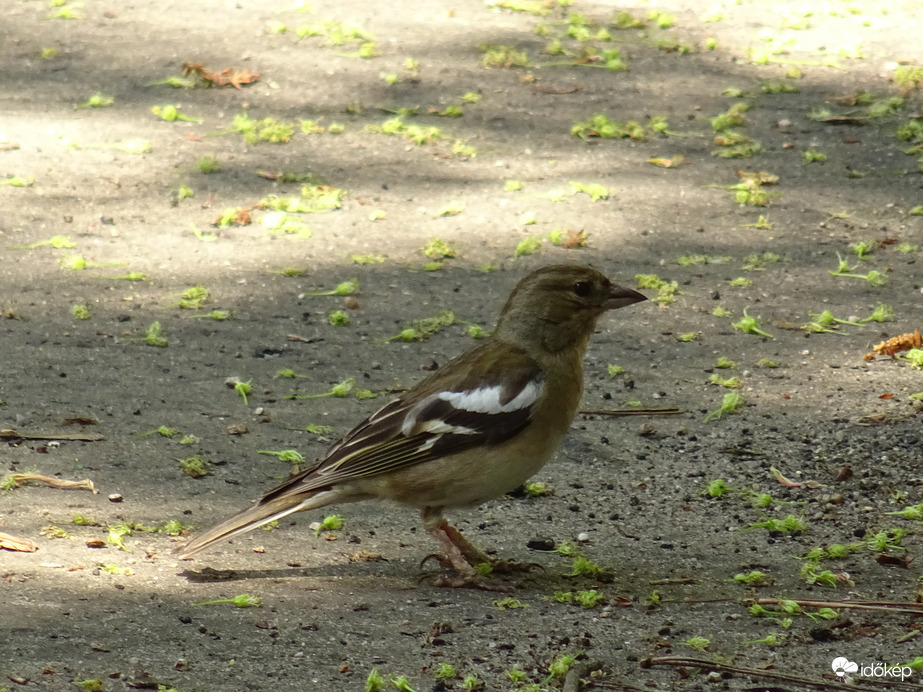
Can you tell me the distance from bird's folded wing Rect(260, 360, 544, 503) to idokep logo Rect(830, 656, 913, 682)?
1.49m

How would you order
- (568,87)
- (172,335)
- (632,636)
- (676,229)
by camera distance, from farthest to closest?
(568,87) → (676,229) → (172,335) → (632,636)

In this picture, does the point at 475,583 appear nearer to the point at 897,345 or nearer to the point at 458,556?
the point at 458,556

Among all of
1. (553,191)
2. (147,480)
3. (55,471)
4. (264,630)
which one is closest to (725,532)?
(264,630)

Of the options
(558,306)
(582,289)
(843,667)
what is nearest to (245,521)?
(558,306)

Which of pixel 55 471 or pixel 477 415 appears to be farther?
pixel 55 471

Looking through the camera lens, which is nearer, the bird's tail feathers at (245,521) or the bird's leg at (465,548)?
the bird's tail feathers at (245,521)

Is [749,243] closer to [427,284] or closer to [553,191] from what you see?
[553,191]

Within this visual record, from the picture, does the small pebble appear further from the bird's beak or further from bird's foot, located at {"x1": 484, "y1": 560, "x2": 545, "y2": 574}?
the bird's beak

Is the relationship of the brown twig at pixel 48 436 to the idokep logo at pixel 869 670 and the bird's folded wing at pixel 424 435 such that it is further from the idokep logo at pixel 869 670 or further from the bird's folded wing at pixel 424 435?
the idokep logo at pixel 869 670

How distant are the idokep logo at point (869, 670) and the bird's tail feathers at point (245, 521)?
206cm

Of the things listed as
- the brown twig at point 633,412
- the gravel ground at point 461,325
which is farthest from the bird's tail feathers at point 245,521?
the brown twig at point 633,412

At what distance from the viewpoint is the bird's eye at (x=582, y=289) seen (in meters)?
5.53

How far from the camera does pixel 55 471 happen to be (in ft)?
19.2

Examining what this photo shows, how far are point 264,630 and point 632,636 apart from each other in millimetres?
1301
